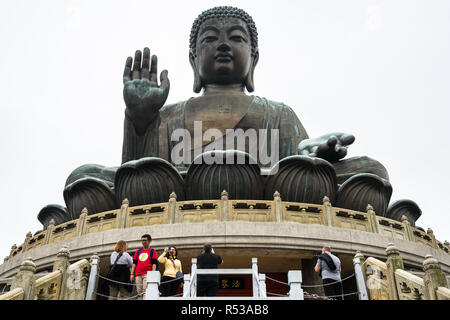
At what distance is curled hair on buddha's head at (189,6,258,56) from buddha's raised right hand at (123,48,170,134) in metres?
3.81

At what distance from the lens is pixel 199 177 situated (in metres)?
10.3

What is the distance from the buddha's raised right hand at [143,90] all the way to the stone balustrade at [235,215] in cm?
294

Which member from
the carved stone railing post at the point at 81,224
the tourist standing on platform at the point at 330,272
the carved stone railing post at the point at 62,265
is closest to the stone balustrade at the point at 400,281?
the tourist standing on platform at the point at 330,272

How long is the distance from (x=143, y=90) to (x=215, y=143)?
7.59 feet

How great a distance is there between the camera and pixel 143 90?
11.7 metres

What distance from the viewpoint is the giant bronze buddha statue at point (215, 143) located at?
10.3 metres

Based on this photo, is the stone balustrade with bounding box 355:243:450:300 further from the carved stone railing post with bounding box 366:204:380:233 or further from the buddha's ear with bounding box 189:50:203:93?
the buddha's ear with bounding box 189:50:203:93

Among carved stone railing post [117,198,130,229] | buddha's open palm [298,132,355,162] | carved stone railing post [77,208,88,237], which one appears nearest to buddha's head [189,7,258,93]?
buddha's open palm [298,132,355,162]

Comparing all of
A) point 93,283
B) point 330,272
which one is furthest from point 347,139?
point 93,283

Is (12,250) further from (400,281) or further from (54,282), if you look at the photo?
(400,281)

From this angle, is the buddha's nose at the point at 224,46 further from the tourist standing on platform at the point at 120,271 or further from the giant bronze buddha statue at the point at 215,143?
the tourist standing on platform at the point at 120,271
